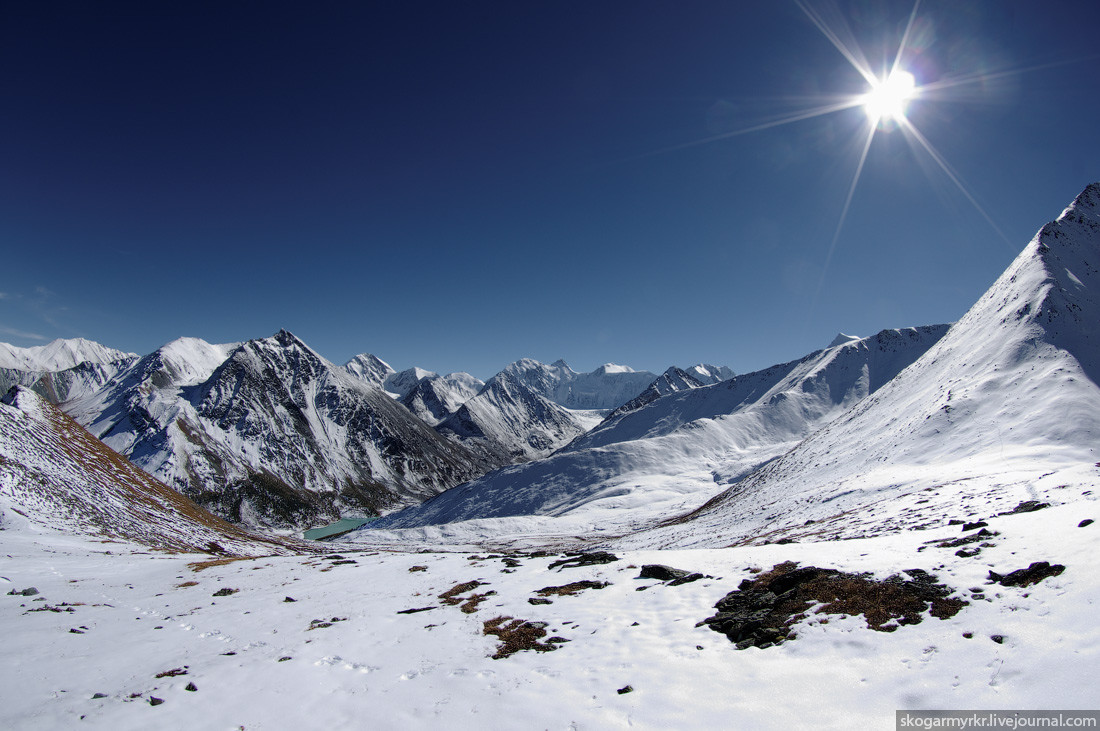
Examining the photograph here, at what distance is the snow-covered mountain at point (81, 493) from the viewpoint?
49406 mm

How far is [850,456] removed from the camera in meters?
60.3

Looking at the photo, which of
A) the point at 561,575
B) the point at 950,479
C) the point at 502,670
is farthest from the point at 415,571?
the point at 950,479

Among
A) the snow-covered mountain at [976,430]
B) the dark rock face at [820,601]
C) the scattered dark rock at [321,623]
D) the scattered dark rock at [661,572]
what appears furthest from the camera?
the snow-covered mountain at [976,430]

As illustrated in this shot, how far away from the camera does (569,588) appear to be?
68.5 ft

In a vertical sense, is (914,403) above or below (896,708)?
above

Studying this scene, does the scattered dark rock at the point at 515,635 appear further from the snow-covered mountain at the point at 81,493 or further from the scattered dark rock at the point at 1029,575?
the snow-covered mountain at the point at 81,493

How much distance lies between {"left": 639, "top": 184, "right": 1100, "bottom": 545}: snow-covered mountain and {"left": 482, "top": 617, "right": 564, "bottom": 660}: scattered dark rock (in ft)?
74.8

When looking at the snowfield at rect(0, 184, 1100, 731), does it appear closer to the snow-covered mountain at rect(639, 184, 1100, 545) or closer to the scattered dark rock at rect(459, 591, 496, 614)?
the scattered dark rock at rect(459, 591, 496, 614)

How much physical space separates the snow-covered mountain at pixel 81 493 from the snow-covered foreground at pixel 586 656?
119ft

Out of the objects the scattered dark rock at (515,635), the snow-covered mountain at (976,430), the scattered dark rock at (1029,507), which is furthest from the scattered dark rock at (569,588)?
the scattered dark rock at (1029,507)

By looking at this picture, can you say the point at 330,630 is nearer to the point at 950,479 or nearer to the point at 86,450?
the point at 950,479

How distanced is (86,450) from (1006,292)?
152 m

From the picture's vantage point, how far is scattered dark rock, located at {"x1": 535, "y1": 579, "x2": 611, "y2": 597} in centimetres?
2036

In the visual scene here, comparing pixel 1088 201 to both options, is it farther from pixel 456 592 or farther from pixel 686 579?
pixel 456 592
